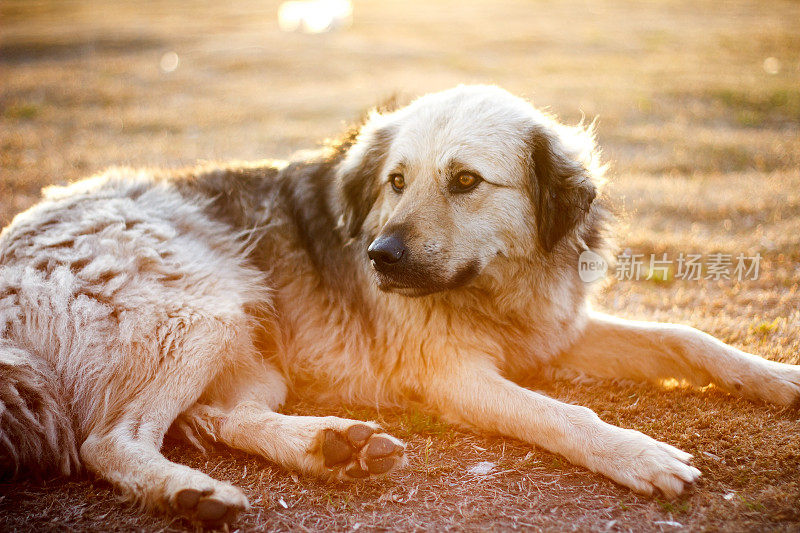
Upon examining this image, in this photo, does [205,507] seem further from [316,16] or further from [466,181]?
[316,16]

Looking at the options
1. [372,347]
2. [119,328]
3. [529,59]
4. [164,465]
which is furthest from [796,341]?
[529,59]

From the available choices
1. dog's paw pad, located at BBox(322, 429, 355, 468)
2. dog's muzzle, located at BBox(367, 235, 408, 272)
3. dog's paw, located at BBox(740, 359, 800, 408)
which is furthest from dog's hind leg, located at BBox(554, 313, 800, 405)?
dog's paw pad, located at BBox(322, 429, 355, 468)

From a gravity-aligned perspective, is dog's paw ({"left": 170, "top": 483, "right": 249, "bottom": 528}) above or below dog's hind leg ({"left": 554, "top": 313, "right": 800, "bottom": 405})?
below

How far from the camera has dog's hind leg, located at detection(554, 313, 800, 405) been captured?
3252mm

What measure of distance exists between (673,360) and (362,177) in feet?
6.96

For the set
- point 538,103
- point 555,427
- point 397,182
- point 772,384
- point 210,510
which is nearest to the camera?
point 210,510

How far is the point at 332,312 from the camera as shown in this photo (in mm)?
3752

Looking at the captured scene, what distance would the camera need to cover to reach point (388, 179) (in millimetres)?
3475

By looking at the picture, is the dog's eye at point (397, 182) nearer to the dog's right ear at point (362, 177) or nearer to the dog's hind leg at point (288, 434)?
the dog's right ear at point (362, 177)

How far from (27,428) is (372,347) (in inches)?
70.7

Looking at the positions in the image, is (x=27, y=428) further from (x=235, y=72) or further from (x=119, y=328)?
(x=235, y=72)

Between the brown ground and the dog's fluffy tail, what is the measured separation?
12 cm

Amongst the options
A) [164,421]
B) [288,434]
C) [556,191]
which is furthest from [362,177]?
[164,421]

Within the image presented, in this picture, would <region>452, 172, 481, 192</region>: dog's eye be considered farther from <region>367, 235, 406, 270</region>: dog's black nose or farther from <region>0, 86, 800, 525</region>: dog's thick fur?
<region>367, 235, 406, 270</region>: dog's black nose
